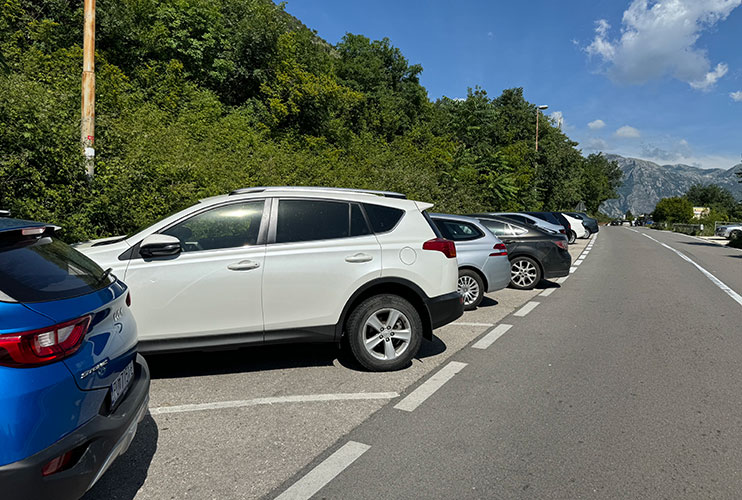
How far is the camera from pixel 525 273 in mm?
10531

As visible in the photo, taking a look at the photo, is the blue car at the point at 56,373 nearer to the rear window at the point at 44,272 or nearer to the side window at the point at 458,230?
the rear window at the point at 44,272

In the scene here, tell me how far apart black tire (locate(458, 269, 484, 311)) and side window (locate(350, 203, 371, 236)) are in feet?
12.2

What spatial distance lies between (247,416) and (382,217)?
228 centimetres

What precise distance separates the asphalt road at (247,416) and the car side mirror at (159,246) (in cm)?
122

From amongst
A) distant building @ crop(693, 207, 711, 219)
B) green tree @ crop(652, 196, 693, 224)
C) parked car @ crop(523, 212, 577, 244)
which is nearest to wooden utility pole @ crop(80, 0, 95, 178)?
parked car @ crop(523, 212, 577, 244)

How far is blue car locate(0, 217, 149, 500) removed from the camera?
77.3 inches

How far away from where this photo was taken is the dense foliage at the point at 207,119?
782cm

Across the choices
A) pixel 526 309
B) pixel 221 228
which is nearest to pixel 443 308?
pixel 221 228

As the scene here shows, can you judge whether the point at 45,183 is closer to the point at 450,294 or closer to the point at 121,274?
the point at 121,274

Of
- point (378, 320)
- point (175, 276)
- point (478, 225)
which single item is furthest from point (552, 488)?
point (478, 225)

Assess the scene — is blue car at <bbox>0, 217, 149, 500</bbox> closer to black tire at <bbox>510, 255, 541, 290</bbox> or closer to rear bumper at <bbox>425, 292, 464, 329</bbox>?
rear bumper at <bbox>425, 292, 464, 329</bbox>

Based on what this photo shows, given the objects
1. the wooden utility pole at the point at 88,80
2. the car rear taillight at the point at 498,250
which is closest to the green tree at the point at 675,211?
the car rear taillight at the point at 498,250

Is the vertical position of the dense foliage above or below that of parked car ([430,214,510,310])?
above

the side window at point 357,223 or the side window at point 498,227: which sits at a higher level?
the side window at point 357,223
